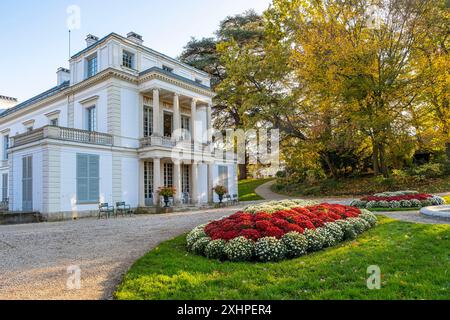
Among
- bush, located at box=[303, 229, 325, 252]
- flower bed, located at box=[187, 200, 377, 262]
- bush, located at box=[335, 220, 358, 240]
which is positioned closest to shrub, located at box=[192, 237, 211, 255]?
flower bed, located at box=[187, 200, 377, 262]

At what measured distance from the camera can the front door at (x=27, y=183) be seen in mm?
17500

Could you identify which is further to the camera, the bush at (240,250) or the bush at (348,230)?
the bush at (348,230)

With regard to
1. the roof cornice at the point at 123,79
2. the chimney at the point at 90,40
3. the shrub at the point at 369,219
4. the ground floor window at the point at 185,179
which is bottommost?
the shrub at the point at 369,219

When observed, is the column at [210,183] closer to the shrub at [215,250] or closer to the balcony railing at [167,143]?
the balcony railing at [167,143]

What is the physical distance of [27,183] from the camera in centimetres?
1775

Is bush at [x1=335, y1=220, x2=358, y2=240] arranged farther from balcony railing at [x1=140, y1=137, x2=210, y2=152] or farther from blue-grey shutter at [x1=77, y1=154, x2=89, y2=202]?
blue-grey shutter at [x1=77, y1=154, x2=89, y2=202]

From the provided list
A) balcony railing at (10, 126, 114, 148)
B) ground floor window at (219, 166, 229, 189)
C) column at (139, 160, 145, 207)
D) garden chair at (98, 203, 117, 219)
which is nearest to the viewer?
balcony railing at (10, 126, 114, 148)

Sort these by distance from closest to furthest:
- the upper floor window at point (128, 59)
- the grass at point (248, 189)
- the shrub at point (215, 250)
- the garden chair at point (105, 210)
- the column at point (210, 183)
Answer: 1. the shrub at point (215, 250)
2. the garden chair at point (105, 210)
3. the upper floor window at point (128, 59)
4. the column at point (210, 183)
5. the grass at point (248, 189)

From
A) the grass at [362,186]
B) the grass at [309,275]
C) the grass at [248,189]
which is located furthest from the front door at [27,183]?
the grass at [362,186]

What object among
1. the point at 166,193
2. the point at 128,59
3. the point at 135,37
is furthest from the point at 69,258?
the point at 135,37

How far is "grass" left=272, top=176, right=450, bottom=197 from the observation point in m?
21.8

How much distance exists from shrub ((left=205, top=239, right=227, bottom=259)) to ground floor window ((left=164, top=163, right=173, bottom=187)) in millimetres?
16677

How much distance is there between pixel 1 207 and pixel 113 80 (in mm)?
12696

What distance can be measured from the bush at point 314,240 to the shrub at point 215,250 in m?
1.74
